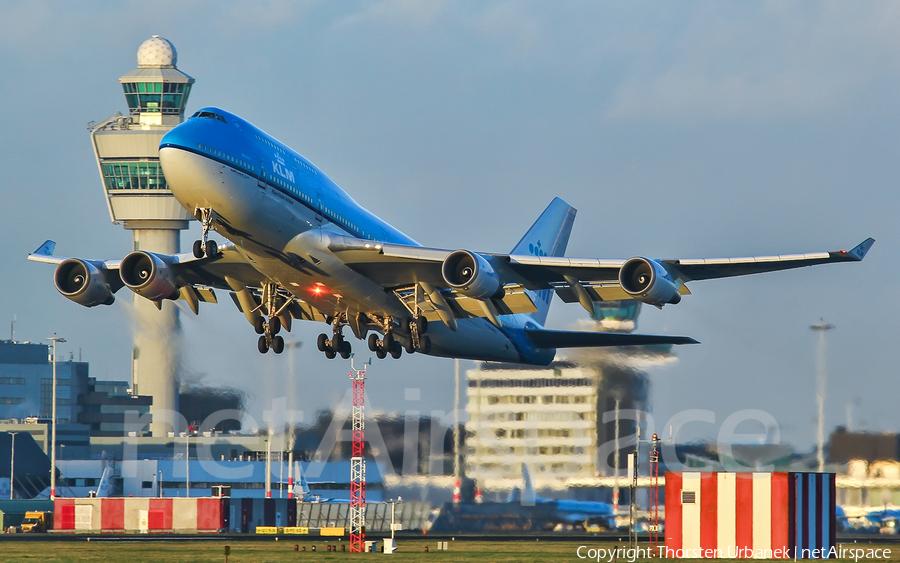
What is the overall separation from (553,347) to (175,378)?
96.9ft

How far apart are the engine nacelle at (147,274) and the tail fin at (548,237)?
15774 millimetres

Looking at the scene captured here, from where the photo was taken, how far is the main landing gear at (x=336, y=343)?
151ft

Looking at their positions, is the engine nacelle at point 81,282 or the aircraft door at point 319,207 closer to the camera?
the aircraft door at point 319,207

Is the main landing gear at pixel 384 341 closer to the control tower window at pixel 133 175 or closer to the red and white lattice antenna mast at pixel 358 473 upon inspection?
the red and white lattice antenna mast at pixel 358 473

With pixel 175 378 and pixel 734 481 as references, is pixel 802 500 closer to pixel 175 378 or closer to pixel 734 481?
pixel 734 481

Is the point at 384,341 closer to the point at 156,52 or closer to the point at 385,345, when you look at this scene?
the point at 385,345

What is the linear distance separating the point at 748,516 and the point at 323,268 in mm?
19552

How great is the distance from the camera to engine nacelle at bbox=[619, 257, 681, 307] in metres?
39.7

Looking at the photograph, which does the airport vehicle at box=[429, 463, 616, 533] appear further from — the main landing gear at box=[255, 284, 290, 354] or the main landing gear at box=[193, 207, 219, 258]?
the main landing gear at box=[193, 207, 219, 258]

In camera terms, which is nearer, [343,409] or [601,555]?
[601,555]

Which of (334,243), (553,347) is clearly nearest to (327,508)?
(553,347)

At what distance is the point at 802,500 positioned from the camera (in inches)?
1876

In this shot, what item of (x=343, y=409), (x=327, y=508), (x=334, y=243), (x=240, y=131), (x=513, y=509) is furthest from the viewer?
(x=327, y=508)

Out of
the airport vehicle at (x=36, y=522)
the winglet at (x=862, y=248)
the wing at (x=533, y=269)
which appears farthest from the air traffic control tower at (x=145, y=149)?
the winglet at (x=862, y=248)
